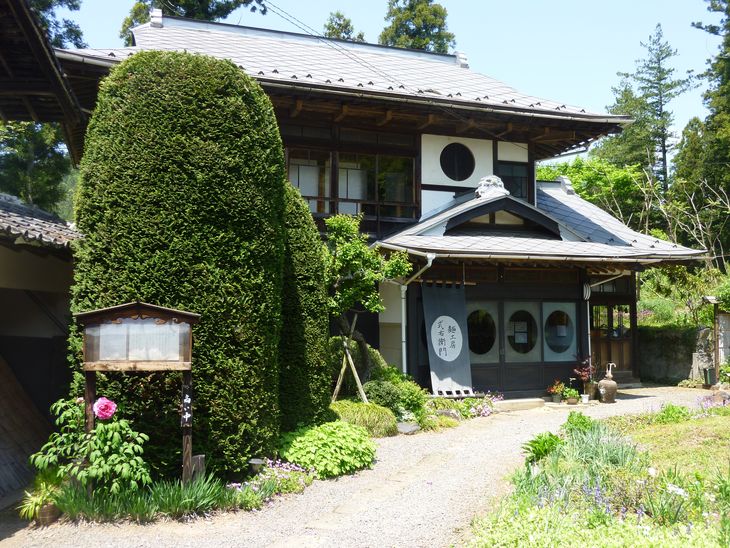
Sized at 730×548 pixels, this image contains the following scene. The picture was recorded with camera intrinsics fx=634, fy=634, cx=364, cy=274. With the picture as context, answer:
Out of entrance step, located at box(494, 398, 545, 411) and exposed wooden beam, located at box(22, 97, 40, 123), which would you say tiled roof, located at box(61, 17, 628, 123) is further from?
entrance step, located at box(494, 398, 545, 411)

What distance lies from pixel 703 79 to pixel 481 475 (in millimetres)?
37923

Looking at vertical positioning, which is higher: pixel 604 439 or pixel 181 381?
pixel 181 381

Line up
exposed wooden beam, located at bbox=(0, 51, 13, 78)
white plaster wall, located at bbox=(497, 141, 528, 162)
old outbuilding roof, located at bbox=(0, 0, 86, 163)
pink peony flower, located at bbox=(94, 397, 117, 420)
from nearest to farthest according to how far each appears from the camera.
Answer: pink peony flower, located at bbox=(94, 397, 117, 420), old outbuilding roof, located at bbox=(0, 0, 86, 163), exposed wooden beam, located at bbox=(0, 51, 13, 78), white plaster wall, located at bbox=(497, 141, 528, 162)

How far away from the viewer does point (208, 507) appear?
20.7ft

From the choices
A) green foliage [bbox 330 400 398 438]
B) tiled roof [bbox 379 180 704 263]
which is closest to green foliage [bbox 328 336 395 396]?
green foliage [bbox 330 400 398 438]

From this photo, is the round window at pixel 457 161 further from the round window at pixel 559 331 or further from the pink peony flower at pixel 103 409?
the pink peony flower at pixel 103 409

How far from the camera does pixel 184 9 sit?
2798 cm

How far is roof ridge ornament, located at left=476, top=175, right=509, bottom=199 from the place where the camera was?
14.7m

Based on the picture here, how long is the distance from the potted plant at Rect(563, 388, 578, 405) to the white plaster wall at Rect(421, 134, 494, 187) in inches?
213

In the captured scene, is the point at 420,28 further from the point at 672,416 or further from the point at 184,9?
the point at 672,416

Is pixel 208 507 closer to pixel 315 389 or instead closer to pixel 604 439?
pixel 315 389

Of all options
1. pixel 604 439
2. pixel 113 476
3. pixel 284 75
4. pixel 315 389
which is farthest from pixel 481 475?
pixel 284 75

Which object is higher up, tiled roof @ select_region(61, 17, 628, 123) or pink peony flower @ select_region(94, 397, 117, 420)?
tiled roof @ select_region(61, 17, 628, 123)

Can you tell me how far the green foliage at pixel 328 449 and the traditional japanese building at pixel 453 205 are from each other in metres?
4.60
